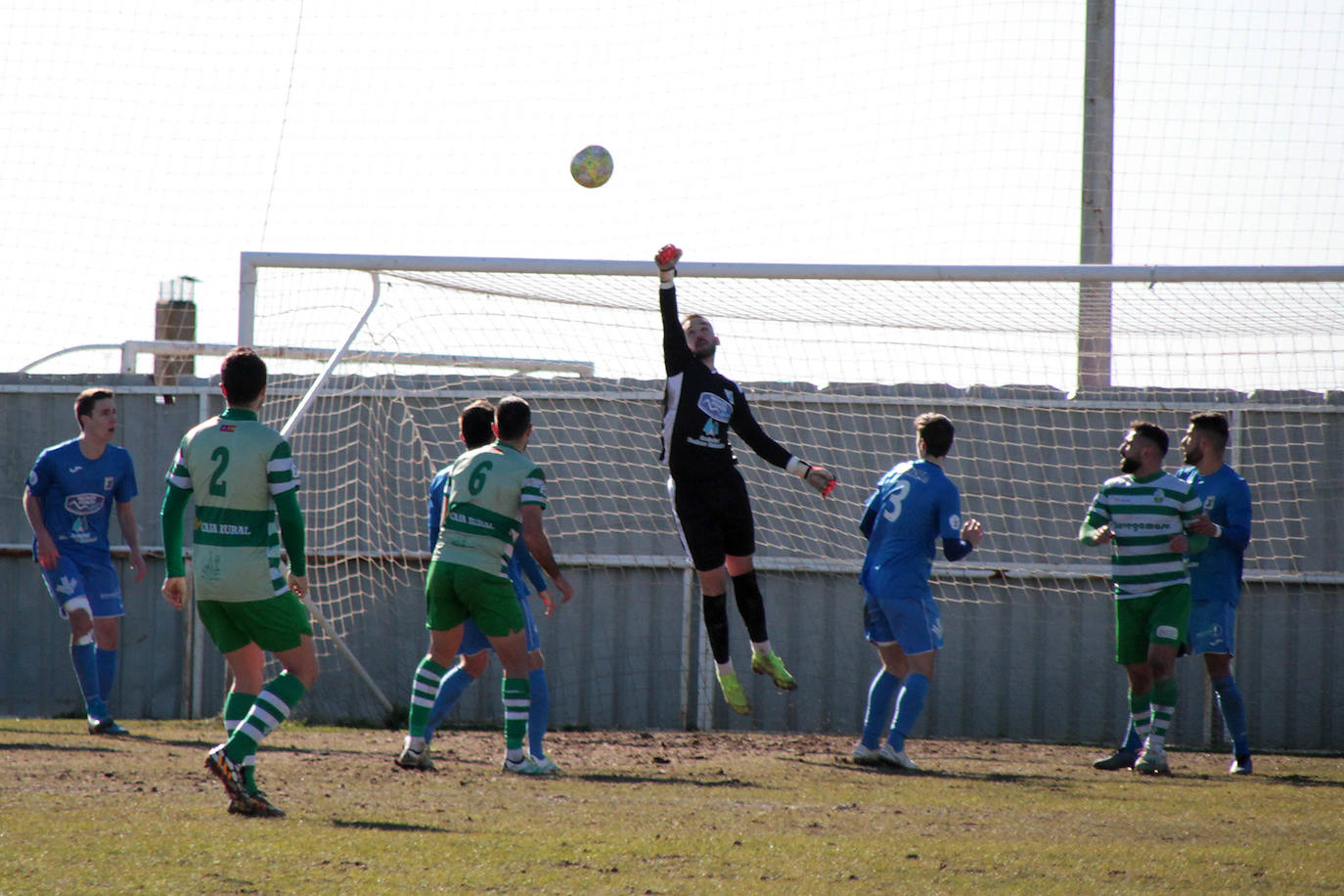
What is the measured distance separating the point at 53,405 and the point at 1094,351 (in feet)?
27.4

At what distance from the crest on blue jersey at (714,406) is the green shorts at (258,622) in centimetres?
263

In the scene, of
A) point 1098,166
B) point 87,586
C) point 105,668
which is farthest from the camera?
point 1098,166

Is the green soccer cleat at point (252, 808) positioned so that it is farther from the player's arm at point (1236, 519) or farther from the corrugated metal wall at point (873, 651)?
the player's arm at point (1236, 519)

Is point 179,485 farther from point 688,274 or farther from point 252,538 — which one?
point 688,274

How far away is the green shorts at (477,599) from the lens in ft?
21.0

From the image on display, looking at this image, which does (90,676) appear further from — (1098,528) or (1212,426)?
(1212,426)

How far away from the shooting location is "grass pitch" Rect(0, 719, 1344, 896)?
4043mm

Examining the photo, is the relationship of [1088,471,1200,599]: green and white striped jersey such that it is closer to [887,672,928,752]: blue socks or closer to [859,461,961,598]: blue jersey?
[859,461,961,598]: blue jersey

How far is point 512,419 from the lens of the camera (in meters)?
6.55

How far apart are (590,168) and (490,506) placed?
127 inches

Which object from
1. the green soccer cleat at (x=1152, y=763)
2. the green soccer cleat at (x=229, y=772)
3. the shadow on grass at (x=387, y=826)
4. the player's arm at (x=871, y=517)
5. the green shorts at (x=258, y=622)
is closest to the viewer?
the shadow on grass at (x=387, y=826)

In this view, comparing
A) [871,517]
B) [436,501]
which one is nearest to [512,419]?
[436,501]

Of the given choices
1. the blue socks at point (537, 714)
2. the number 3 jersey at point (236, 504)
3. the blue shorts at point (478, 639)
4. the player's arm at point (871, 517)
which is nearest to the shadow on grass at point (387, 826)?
the number 3 jersey at point (236, 504)

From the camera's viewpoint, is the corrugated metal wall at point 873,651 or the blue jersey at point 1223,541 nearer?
the blue jersey at point 1223,541
